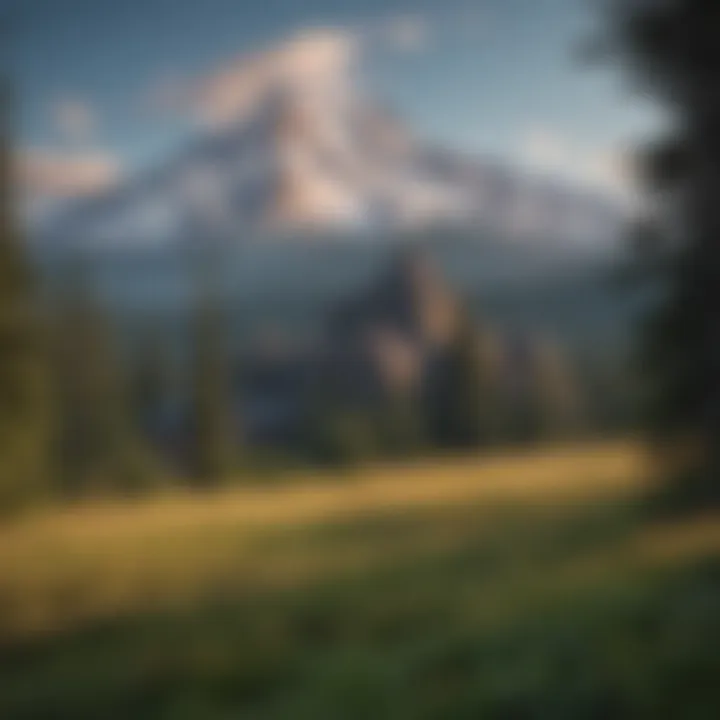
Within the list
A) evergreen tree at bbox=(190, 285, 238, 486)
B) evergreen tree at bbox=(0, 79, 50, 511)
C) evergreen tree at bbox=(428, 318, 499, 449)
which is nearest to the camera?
evergreen tree at bbox=(0, 79, 50, 511)

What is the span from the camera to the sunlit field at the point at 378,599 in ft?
10.6

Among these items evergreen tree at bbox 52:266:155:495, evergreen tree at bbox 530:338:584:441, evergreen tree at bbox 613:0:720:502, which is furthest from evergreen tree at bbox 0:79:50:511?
evergreen tree at bbox 613:0:720:502

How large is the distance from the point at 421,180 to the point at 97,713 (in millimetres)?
2381

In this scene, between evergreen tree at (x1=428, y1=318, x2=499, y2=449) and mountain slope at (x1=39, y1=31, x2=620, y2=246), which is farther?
evergreen tree at (x1=428, y1=318, x2=499, y2=449)

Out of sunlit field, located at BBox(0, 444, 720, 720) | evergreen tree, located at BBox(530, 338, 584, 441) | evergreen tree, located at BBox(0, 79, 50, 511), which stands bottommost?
sunlit field, located at BBox(0, 444, 720, 720)

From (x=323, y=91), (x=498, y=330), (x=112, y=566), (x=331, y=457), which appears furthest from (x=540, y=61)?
(x=112, y=566)

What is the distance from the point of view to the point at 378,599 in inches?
138

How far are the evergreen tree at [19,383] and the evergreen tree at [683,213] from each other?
241 cm

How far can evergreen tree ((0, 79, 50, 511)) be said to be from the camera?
10.5 feet

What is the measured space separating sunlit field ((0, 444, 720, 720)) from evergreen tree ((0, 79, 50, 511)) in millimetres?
148

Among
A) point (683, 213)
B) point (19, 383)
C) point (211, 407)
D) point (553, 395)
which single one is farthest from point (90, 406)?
point (683, 213)

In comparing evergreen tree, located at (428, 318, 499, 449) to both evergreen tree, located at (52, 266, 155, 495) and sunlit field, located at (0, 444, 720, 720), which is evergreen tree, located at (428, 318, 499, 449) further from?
evergreen tree, located at (52, 266, 155, 495)

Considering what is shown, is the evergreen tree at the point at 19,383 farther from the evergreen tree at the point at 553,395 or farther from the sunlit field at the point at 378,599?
the evergreen tree at the point at 553,395

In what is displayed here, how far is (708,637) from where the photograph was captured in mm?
3691
